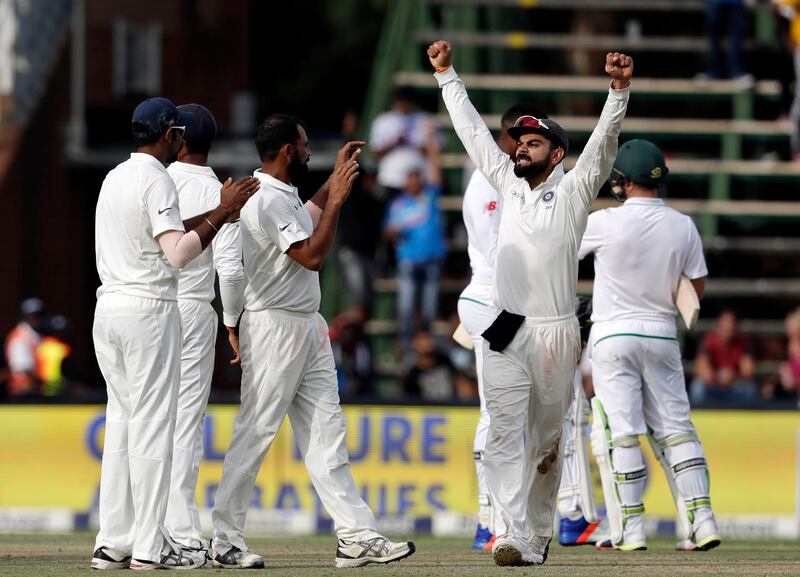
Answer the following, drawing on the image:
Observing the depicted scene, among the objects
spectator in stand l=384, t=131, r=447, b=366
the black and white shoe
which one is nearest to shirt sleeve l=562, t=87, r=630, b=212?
the black and white shoe

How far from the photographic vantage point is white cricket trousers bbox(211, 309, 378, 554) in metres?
9.34

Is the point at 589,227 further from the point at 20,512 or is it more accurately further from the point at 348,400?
the point at 20,512

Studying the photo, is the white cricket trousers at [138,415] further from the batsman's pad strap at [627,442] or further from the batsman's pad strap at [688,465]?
the batsman's pad strap at [688,465]

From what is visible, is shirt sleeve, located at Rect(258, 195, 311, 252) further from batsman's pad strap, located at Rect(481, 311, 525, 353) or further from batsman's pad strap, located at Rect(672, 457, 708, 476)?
batsman's pad strap, located at Rect(672, 457, 708, 476)

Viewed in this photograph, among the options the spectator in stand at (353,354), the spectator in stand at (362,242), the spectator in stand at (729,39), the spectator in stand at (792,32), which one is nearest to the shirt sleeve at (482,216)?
the spectator in stand at (353,354)

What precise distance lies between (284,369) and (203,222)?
3.34 ft

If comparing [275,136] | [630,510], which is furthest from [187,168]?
[630,510]

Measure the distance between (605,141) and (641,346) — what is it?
1963 millimetres

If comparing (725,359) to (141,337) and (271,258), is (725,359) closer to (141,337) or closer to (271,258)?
(271,258)

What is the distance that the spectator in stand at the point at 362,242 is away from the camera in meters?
19.0

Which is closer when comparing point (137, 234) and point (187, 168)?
point (137, 234)

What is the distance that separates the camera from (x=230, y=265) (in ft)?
30.9

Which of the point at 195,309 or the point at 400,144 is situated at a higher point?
the point at 400,144

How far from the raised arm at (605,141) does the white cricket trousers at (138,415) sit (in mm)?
2239
